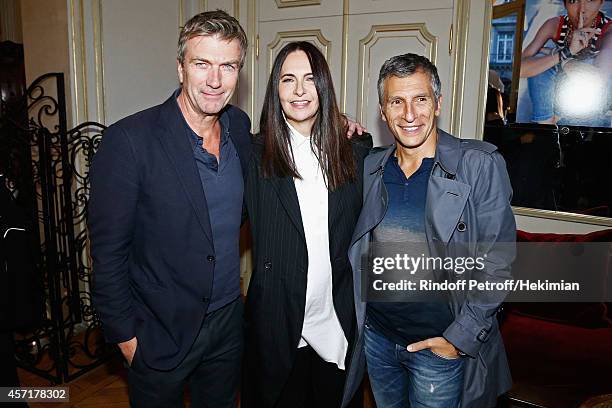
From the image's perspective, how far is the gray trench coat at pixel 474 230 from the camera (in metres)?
1.46

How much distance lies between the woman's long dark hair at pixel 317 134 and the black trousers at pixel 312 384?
0.65 m

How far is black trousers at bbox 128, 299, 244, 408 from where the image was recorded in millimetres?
1591

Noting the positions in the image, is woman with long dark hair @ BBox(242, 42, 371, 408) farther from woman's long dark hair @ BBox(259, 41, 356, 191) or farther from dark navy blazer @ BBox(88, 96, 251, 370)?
dark navy blazer @ BBox(88, 96, 251, 370)

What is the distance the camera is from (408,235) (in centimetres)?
155

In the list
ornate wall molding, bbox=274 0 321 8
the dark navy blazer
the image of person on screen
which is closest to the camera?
the dark navy blazer

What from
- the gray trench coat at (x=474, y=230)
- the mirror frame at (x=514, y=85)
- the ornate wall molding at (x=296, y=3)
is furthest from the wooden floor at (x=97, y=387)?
the ornate wall molding at (x=296, y=3)

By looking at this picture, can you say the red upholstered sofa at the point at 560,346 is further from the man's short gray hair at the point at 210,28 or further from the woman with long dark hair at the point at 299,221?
the man's short gray hair at the point at 210,28

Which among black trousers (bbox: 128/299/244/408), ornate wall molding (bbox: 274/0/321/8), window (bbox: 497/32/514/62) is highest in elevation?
ornate wall molding (bbox: 274/0/321/8)

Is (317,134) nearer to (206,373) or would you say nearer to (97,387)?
(206,373)

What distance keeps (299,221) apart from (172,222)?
41 cm

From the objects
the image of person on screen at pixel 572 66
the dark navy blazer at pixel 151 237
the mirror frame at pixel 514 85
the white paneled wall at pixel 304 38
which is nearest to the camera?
the dark navy blazer at pixel 151 237

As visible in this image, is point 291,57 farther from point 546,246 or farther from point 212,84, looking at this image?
point 546,246

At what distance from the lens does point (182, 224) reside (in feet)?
4.97

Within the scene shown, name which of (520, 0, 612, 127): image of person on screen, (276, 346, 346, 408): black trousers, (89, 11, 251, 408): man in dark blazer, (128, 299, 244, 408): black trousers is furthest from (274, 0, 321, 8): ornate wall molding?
(276, 346, 346, 408): black trousers
